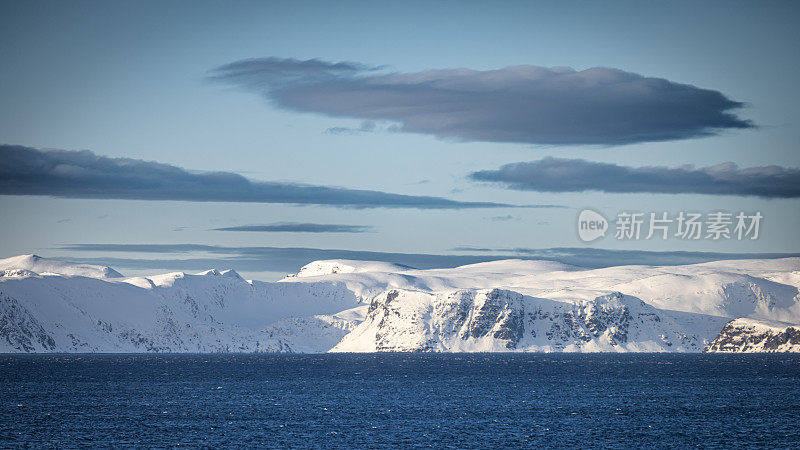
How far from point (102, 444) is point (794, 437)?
10534 centimetres

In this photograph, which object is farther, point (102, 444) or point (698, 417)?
point (698, 417)

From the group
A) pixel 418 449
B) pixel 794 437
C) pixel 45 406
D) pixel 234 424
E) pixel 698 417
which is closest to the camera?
pixel 418 449

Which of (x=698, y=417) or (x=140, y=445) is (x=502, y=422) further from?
(x=140, y=445)

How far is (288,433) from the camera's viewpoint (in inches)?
6176

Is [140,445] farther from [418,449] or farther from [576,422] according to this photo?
[576,422]

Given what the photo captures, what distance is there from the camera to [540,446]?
14338cm

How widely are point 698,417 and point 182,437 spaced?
9479 centimetres

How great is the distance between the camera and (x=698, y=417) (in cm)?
18150

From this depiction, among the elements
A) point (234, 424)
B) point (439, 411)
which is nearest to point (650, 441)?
point (439, 411)

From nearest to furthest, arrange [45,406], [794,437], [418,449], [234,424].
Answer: [418,449] → [794,437] → [234,424] → [45,406]

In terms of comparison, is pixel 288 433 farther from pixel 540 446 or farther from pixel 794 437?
pixel 794 437

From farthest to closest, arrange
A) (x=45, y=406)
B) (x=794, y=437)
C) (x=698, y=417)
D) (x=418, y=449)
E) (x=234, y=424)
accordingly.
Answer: (x=45, y=406)
(x=698, y=417)
(x=234, y=424)
(x=794, y=437)
(x=418, y=449)

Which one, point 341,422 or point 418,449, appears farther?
point 341,422

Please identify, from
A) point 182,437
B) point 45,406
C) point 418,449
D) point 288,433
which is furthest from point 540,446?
point 45,406
